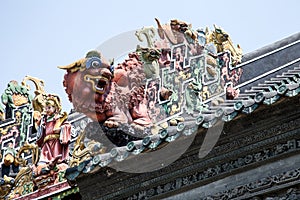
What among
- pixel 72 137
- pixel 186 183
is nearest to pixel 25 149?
pixel 72 137

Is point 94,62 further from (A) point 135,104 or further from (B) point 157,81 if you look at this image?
(B) point 157,81

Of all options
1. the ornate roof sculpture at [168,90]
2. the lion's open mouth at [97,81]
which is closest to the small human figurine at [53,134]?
the ornate roof sculpture at [168,90]

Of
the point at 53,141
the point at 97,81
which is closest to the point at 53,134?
the point at 53,141

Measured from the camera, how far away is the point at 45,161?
14477 millimetres

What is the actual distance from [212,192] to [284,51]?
19.5 feet

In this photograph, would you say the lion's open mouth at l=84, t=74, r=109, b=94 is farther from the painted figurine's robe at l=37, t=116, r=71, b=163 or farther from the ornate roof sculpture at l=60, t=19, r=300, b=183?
the painted figurine's robe at l=37, t=116, r=71, b=163

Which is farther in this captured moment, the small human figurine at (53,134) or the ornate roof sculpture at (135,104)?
the small human figurine at (53,134)

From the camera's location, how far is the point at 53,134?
48.3 feet

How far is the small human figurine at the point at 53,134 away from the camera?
47.5 ft

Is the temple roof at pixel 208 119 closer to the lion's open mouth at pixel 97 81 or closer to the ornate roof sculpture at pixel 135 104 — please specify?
the ornate roof sculpture at pixel 135 104

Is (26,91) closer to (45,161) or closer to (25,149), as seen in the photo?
(25,149)

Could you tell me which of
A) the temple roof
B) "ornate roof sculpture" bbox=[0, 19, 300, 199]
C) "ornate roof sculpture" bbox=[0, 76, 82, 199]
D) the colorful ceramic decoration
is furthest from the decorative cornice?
"ornate roof sculpture" bbox=[0, 76, 82, 199]

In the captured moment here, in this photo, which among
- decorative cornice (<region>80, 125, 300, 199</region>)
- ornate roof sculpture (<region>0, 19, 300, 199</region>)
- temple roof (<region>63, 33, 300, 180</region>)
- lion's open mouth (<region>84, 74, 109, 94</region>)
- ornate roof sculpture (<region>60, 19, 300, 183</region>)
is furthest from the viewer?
lion's open mouth (<region>84, 74, 109, 94</region>)

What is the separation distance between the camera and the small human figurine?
14.5 metres
